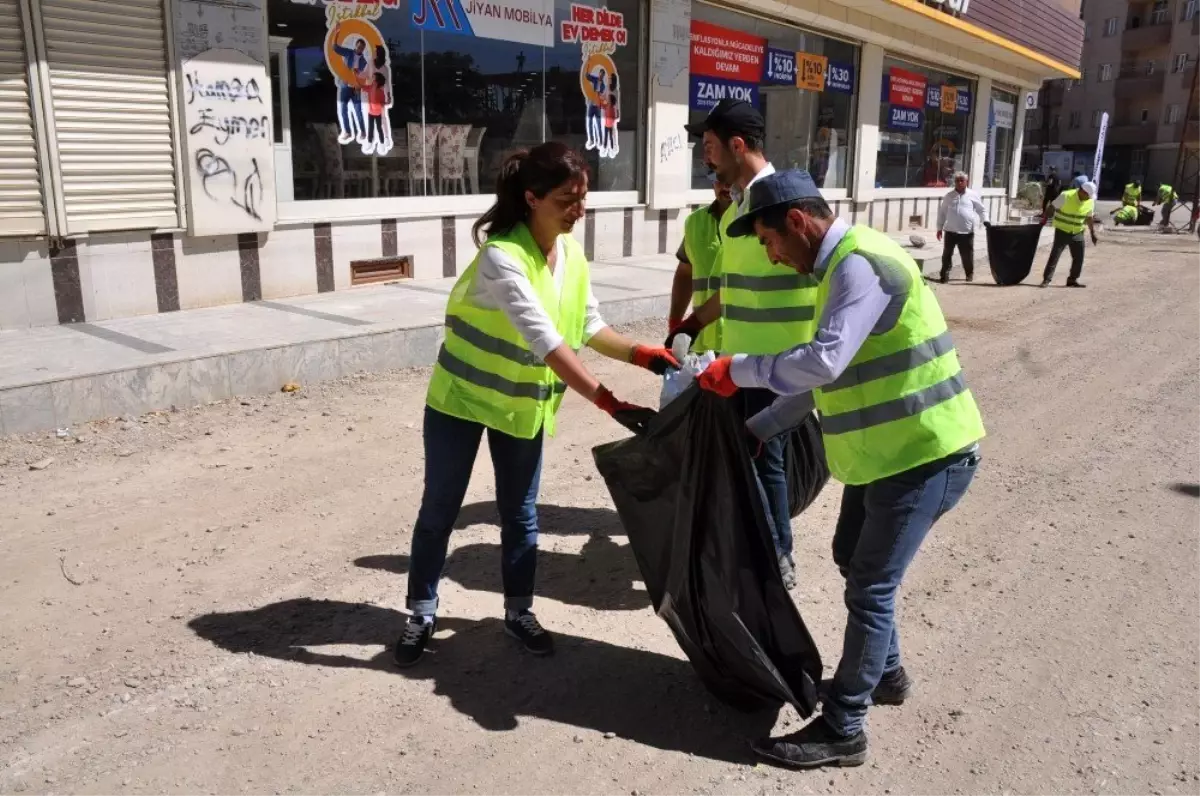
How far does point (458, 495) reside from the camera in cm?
323

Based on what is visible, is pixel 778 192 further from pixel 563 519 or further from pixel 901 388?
pixel 563 519

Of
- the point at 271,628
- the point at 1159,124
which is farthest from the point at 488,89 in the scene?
the point at 1159,124

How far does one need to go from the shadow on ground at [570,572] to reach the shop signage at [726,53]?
10510 millimetres

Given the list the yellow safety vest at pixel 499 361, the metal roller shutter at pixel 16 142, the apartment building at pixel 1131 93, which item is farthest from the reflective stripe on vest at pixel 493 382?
the apartment building at pixel 1131 93

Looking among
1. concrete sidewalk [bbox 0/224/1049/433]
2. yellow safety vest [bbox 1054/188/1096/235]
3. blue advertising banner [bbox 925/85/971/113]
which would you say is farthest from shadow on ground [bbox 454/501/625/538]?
blue advertising banner [bbox 925/85/971/113]

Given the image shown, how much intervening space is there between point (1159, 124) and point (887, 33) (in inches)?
1872

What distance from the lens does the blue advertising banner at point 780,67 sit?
1523 centimetres

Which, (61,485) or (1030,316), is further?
(1030,316)

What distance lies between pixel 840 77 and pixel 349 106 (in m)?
10.6

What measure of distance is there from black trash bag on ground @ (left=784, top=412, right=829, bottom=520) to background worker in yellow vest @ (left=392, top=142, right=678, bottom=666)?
93cm

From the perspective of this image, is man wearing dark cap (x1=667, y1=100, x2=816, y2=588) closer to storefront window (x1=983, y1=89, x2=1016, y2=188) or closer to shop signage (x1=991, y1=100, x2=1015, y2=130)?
storefront window (x1=983, y1=89, x2=1016, y2=188)

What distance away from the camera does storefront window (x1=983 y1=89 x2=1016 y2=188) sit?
25.1 m

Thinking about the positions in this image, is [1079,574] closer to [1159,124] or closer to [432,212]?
[432,212]

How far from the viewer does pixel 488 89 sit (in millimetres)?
10891
